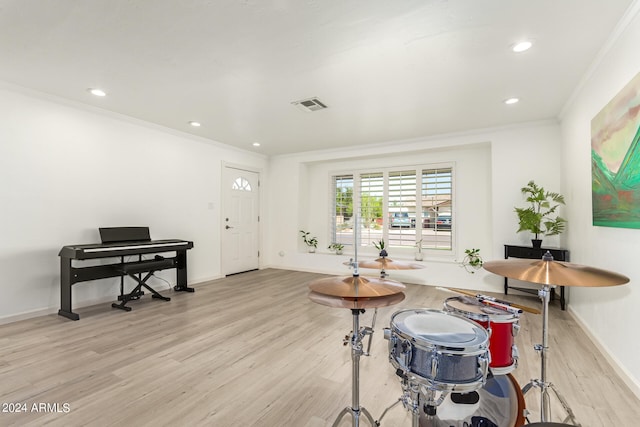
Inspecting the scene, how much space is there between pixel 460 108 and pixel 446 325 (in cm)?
324

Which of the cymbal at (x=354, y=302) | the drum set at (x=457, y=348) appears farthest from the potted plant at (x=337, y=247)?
the cymbal at (x=354, y=302)

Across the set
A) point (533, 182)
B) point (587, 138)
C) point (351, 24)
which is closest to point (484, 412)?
point (351, 24)

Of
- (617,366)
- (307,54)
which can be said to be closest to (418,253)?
(617,366)

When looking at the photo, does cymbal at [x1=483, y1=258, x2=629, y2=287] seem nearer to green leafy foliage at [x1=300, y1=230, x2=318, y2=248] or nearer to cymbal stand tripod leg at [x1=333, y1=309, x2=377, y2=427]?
cymbal stand tripod leg at [x1=333, y1=309, x2=377, y2=427]

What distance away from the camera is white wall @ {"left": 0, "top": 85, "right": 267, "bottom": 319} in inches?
126

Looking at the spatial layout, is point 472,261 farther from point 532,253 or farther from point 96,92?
point 96,92

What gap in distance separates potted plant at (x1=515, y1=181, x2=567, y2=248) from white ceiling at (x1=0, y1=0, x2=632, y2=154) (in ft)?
3.52

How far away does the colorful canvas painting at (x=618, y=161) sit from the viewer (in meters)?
1.95

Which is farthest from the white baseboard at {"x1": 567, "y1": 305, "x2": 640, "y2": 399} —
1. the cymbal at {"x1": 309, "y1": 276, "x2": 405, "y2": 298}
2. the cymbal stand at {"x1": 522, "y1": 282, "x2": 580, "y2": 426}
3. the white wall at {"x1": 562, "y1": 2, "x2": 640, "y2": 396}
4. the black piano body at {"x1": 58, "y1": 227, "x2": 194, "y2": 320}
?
the black piano body at {"x1": 58, "y1": 227, "x2": 194, "y2": 320}

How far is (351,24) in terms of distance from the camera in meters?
2.11

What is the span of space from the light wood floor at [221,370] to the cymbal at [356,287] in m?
0.83

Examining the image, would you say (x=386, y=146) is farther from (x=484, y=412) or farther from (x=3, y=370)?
(x=3, y=370)

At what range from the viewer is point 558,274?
4.93 feet

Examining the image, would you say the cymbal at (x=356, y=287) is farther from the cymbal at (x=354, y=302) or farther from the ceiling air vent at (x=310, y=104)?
the ceiling air vent at (x=310, y=104)
